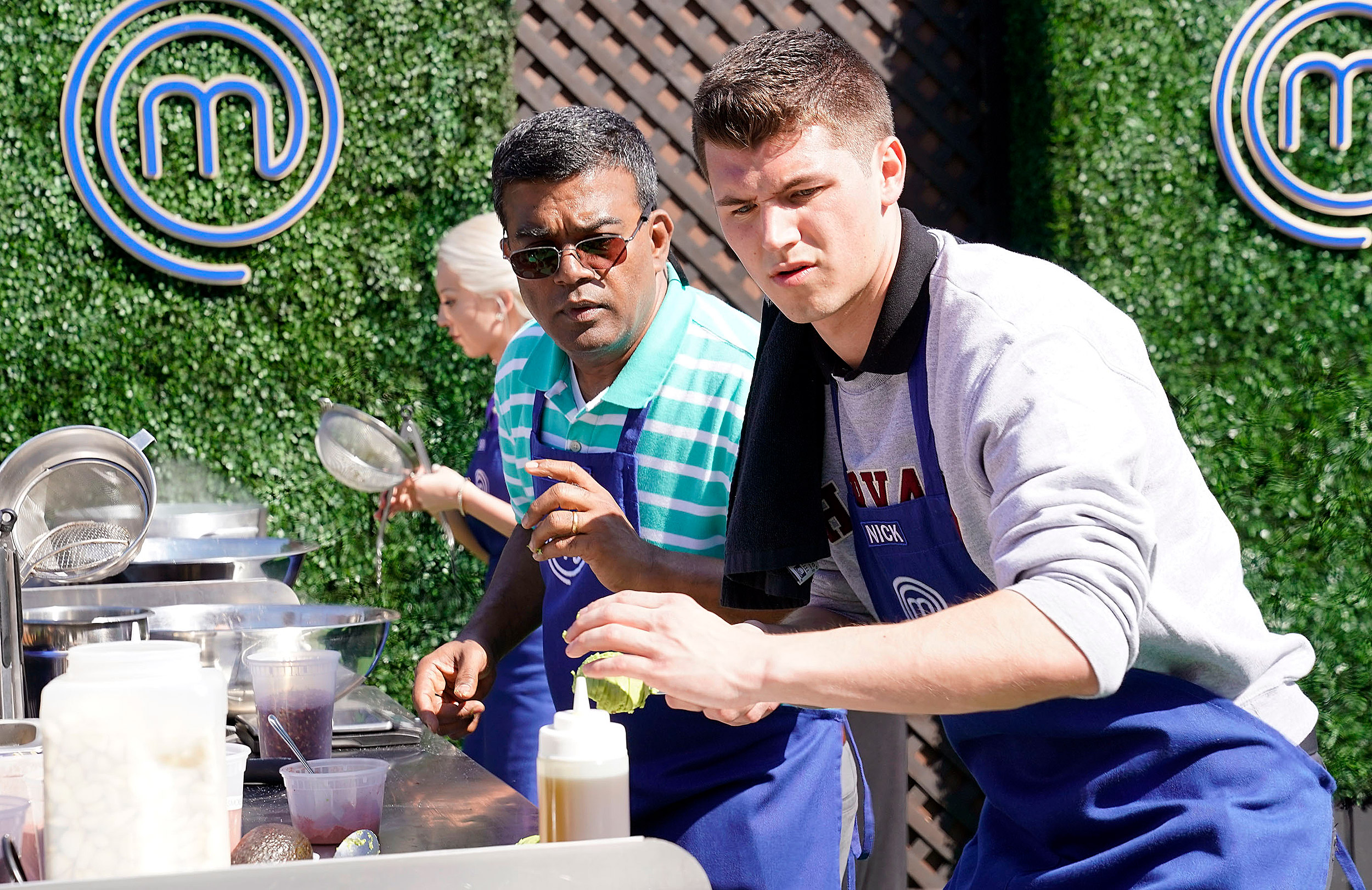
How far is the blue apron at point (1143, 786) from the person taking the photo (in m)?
1.28

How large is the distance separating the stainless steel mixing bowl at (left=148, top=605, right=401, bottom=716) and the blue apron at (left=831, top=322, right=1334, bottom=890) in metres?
0.87

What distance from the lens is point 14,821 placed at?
1.08m

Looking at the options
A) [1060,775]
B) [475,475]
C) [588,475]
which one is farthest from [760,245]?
[475,475]

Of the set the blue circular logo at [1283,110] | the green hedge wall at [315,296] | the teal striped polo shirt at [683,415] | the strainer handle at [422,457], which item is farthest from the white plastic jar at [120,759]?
the blue circular logo at [1283,110]

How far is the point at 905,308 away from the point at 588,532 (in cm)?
62

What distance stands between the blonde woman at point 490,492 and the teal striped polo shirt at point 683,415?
794 mm

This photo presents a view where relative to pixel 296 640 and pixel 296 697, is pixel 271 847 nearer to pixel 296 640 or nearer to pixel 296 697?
pixel 296 697

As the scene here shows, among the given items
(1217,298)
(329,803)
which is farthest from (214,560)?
(1217,298)

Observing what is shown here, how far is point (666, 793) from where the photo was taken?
1959 millimetres

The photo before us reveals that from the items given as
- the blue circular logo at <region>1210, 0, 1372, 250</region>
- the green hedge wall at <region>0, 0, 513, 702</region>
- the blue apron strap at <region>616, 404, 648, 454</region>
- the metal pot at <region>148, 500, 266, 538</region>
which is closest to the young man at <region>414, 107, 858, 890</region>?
the blue apron strap at <region>616, 404, 648, 454</region>

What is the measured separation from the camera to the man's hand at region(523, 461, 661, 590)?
5.89ft

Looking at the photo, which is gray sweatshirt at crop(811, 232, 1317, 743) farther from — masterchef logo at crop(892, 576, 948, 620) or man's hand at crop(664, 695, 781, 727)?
man's hand at crop(664, 695, 781, 727)

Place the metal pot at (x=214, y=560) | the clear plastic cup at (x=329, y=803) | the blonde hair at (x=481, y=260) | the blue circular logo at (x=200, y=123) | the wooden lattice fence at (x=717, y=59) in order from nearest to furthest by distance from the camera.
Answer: the clear plastic cup at (x=329, y=803) → the metal pot at (x=214, y=560) → the blonde hair at (x=481, y=260) → the blue circular logo at (x=200, y=123) → the wooden lattice fence at (x=717, y=59)

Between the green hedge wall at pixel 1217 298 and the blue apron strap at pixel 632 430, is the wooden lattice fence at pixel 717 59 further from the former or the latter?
the blue apron strap at pixel 632 430
